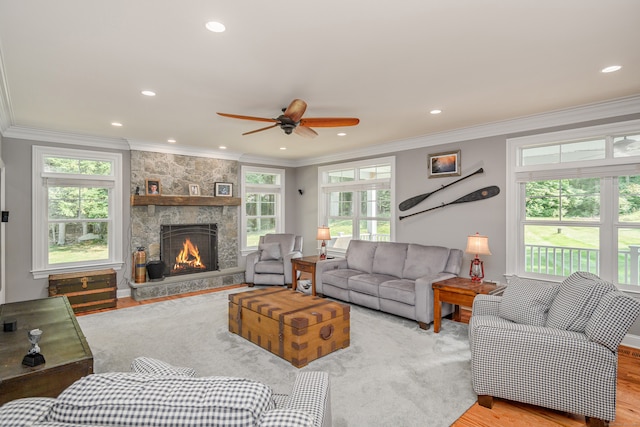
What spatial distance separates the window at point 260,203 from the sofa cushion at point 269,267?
1045 millimetres

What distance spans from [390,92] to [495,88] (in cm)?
97

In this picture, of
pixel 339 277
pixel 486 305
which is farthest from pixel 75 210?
pixel 486 305

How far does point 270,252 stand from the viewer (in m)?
6.35

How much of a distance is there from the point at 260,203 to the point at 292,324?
4.66 meters

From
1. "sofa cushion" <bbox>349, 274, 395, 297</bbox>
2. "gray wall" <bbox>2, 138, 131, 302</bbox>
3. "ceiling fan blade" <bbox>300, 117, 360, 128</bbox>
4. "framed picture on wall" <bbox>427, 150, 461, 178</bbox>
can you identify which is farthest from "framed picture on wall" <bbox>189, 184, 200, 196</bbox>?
"framed picture on wall" <bbox>427, 150, 461, 178</bbox>

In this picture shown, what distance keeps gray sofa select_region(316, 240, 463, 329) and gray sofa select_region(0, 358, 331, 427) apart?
335 centimetres

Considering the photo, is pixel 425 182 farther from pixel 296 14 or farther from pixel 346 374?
pixel 296 14

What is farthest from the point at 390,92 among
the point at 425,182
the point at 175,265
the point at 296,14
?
the point at 175,265

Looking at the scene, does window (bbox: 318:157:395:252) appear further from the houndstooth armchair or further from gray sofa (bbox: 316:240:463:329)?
the houndstooth armchair

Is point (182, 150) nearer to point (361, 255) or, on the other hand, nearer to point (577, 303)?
point (361, 255)

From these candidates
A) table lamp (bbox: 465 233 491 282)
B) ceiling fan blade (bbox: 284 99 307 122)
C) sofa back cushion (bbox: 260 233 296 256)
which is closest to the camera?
ceiling fan blade (bbox: 284 99 307 122)

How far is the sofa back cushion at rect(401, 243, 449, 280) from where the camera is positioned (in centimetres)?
452

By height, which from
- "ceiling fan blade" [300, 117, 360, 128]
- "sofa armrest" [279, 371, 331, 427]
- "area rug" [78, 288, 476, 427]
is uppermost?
"ceiling fan blade" [300, 117, 360, 128]

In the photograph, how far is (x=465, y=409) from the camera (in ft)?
7.85
